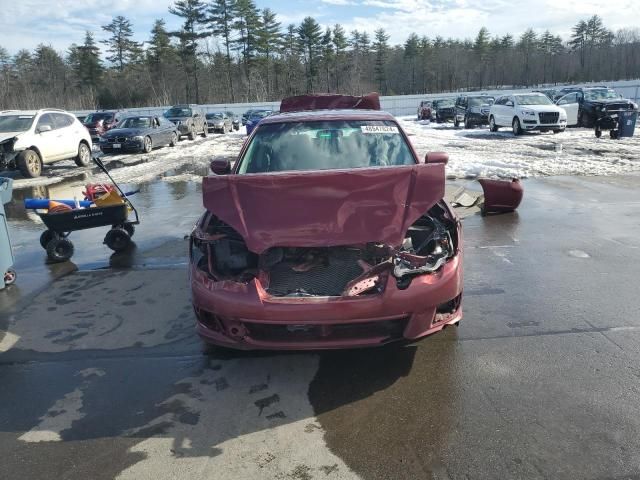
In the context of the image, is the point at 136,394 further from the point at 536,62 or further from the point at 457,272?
the point at 536,62

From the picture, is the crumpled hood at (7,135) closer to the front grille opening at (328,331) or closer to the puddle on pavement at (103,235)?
the puddle on pavement at (103,235)

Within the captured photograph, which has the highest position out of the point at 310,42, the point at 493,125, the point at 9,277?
the point at 310,42

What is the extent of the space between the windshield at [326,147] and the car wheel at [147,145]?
53.4ft

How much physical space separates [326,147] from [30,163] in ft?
42.5

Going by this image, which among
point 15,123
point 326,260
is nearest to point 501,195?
point 326,260

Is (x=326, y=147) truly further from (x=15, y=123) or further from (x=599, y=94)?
(x=599, y=94)

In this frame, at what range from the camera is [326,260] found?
11.8 feet

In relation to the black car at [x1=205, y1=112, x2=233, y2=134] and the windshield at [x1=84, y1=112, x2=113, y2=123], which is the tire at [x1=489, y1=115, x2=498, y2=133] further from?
the windshield at [x1=84, y1=112, x2=113, y2=123]

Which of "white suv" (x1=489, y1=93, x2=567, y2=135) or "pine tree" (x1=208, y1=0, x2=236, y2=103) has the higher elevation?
"pine tree" (x1=208, y1=0, x2=236, y2=103)

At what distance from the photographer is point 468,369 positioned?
3.53 metres

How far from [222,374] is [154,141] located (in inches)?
749

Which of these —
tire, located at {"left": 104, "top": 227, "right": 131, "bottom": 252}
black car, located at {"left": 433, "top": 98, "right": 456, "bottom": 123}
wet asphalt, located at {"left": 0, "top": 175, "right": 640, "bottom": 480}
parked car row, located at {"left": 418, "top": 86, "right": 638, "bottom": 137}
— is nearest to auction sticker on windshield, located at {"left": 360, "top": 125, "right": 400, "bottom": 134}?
wet asphalt, located at {"left": 0, "top": 175, "right": 640, "bottom": 480}

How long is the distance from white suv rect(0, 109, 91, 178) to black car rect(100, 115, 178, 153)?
91.9 inches

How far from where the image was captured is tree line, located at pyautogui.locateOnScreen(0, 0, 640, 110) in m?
64.8
